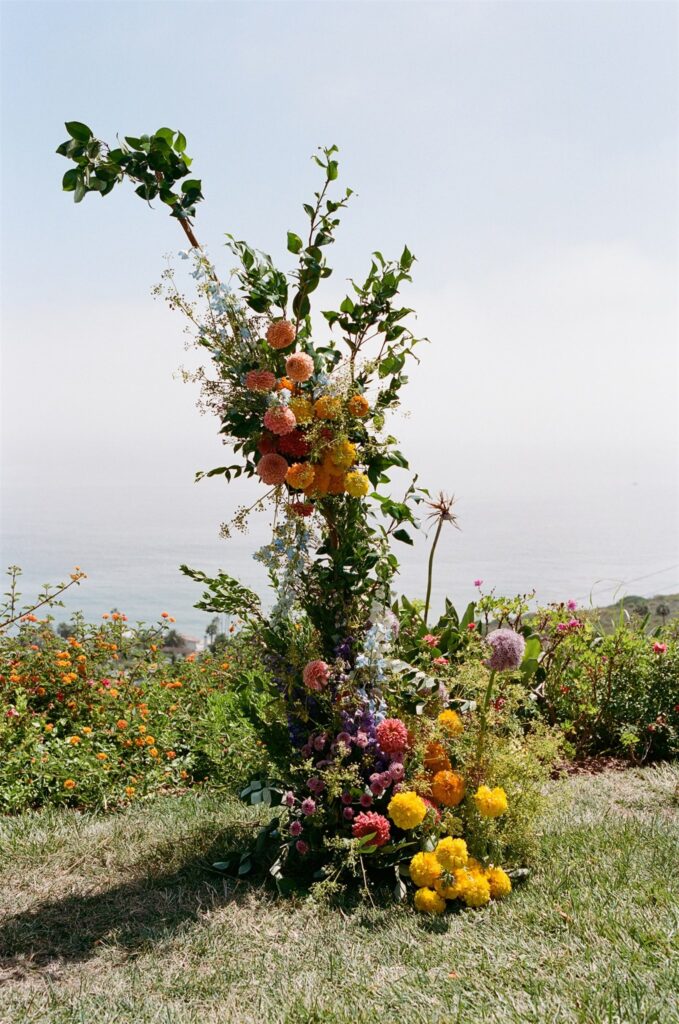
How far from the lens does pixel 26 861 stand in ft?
12.8

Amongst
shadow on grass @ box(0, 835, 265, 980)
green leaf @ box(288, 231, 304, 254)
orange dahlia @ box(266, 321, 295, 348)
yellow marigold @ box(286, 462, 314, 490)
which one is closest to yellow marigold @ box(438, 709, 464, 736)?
shadow on grass @ box(0, 835, 265, 980)

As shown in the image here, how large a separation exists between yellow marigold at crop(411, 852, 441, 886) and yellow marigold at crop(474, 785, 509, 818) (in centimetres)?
27

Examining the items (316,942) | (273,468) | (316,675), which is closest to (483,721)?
(316,675)

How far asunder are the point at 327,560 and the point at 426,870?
126 cm

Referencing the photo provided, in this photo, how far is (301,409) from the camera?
3498mm

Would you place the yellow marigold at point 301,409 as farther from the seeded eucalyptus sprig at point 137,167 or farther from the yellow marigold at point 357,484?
the seeded eucalyptus sprig at point 137,167

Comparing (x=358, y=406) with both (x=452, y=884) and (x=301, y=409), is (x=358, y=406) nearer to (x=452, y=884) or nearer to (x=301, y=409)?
(x=301, y=409)

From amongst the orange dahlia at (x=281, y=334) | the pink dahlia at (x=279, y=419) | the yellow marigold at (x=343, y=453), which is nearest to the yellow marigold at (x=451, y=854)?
the yellow marigold at (x=343, y=453)

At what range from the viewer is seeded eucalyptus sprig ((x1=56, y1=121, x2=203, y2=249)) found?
3.38 metres

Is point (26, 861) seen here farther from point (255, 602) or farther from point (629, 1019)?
point (629, 1019)

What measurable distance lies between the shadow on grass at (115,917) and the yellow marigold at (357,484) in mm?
1621

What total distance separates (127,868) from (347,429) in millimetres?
2124

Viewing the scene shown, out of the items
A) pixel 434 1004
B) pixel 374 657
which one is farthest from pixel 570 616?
pixel 434 1004

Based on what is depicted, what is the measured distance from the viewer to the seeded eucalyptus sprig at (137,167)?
338 cm
